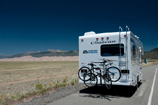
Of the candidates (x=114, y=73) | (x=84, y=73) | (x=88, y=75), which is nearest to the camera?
(x=114, y=73)

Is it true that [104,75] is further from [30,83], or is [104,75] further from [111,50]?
[30,83]

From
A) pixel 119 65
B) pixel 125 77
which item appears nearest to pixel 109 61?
pixel 119 65

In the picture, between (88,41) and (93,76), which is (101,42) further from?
(93,76)

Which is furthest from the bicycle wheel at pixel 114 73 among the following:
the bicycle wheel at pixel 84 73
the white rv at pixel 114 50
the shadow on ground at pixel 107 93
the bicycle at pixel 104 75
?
the bicycle wheel at pixel 84 73

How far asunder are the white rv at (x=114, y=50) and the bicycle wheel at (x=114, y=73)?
14cm

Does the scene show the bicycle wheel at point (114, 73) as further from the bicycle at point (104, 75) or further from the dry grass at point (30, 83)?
the dry grass at point (30, 83)

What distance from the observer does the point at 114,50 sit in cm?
861

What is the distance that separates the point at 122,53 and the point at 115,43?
1.96 feet

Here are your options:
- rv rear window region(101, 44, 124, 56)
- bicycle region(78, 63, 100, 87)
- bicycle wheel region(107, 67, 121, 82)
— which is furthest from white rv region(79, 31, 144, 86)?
bicycle region(78, 63, 100, 87)

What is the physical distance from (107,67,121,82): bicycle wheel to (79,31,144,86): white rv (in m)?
0.14

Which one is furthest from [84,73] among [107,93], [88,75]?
[107,93]

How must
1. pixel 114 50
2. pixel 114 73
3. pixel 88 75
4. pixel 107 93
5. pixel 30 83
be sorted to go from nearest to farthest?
pixel 114 73
pixel 114 50
pixel 88 75
pixel 107 93
pixel 30 83

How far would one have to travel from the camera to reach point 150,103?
22.8 ft

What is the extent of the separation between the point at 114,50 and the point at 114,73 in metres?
1.12
